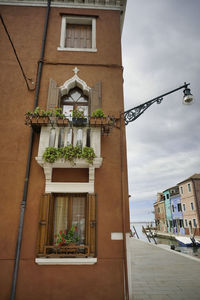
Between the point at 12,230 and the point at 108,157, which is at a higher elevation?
the point at 108,157

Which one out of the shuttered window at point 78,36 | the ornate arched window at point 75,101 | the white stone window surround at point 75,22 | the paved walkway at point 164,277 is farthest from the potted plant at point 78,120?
the shuttered window at point 78,36

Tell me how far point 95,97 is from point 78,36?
11.0ft

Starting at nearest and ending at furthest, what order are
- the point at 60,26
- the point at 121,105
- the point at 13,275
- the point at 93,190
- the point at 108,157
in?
the point at 13,275 < the point at 93,190 < the point at 108,157 < the point at 121,105 < the point at 60,26

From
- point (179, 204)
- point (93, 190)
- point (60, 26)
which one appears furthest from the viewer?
point (179, 204)

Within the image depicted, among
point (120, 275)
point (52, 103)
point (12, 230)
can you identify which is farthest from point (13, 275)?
point (52, 103)

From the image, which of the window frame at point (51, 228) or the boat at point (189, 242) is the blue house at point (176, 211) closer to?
the boat at point (189, 242)

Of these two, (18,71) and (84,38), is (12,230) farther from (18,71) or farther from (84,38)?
(84,38)

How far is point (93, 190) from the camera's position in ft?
18.1

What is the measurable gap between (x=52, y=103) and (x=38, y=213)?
136 inches

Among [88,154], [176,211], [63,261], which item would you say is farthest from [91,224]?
[176,211]

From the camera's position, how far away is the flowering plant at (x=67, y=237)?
495 cm

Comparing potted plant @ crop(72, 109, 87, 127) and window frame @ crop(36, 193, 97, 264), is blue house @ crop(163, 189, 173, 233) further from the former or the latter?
potted plant @ crop(72, 109, 87, 127)

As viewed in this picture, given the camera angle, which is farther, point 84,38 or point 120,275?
point 84,38

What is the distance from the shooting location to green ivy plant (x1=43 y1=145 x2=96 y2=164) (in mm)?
5176
